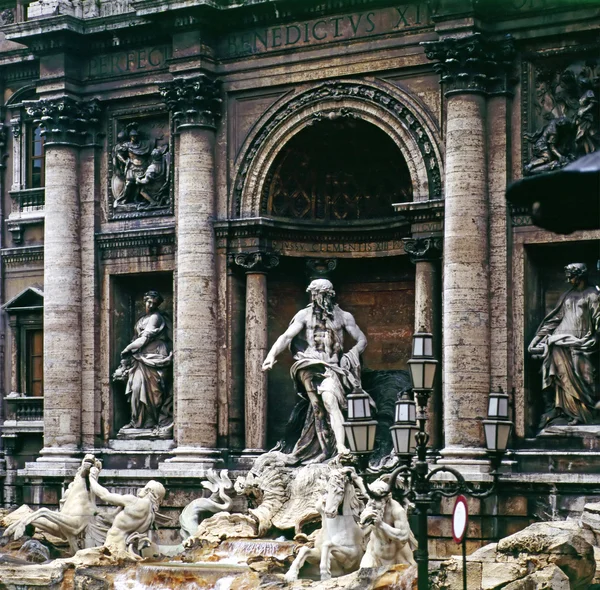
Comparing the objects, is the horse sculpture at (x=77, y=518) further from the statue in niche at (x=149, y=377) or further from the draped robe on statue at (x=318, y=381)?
the draped robe on statue at (x=318, y=381)

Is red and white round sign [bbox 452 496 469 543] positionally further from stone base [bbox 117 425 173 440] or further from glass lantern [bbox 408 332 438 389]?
stone base [bbox 117 425 173 440]

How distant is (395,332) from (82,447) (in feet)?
22.0

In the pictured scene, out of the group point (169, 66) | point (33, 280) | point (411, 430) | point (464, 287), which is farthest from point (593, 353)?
point (33, 280)

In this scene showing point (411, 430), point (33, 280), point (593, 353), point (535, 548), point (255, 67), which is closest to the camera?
point (411, 430)

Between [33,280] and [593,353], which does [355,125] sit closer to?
[593,353]

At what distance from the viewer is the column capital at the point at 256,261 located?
30234mm

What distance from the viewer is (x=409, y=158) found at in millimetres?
28812

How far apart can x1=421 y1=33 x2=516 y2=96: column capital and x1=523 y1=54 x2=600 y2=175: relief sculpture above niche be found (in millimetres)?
376

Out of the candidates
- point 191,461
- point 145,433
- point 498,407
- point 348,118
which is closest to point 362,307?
point 348,118

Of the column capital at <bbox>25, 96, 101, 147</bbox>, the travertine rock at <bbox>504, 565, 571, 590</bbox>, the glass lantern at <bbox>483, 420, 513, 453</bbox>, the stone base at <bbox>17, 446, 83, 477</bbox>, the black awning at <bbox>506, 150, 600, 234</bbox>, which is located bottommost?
the travertine rock at <bbox>504, 565, 571, 590</bbox>

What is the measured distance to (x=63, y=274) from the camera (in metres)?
32.4

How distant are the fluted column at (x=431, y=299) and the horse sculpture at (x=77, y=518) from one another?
6119 millimetres

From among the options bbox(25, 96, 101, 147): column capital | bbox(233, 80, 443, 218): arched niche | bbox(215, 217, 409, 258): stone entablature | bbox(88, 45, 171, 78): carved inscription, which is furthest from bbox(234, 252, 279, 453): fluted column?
bbox(25, 96, 101, 147): column capital

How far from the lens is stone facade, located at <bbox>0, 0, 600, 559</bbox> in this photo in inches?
1081
